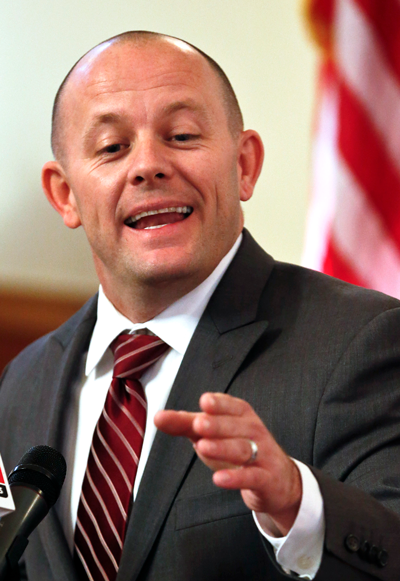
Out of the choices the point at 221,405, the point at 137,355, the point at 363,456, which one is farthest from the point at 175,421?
the point at 137,355

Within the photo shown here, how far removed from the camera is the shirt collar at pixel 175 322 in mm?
1489

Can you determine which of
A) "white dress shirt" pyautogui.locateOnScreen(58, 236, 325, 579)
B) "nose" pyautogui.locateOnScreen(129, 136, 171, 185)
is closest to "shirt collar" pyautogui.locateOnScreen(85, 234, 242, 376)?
"white dress shirt" pyautogui.locateOnScreen(58, 236, 325, 579)

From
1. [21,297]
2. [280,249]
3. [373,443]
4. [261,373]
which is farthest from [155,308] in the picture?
[21,297]

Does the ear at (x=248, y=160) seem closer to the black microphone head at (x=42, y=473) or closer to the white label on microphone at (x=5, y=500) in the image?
the black microphone head at (x=42, y=473)

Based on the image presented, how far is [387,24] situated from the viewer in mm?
2152

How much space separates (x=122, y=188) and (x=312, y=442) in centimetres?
65

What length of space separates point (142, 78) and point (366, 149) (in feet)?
3.17

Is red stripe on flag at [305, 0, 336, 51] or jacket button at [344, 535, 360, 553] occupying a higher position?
red stripe on flag at [305, 0, 336, 51]

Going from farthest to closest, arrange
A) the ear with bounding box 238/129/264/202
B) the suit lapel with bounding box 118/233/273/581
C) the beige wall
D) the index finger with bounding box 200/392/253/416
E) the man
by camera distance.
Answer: the beige wall → the ear with bounding box 238/129/264/202 → the suit lapel with bounding box 118/233/273/581 → the man → the index finger with bounding box 200/392/253/416

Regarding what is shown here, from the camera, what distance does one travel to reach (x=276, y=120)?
2.48 metres

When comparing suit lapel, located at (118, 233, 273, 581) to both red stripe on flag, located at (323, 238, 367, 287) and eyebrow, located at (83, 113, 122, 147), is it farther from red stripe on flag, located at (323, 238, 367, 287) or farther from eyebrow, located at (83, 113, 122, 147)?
red stripe on flag, located at (323, 238, 367, 287)

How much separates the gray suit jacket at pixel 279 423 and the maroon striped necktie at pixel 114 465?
0.05m

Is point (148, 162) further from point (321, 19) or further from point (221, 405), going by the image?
point (321, 19)

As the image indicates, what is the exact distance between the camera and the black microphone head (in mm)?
915
